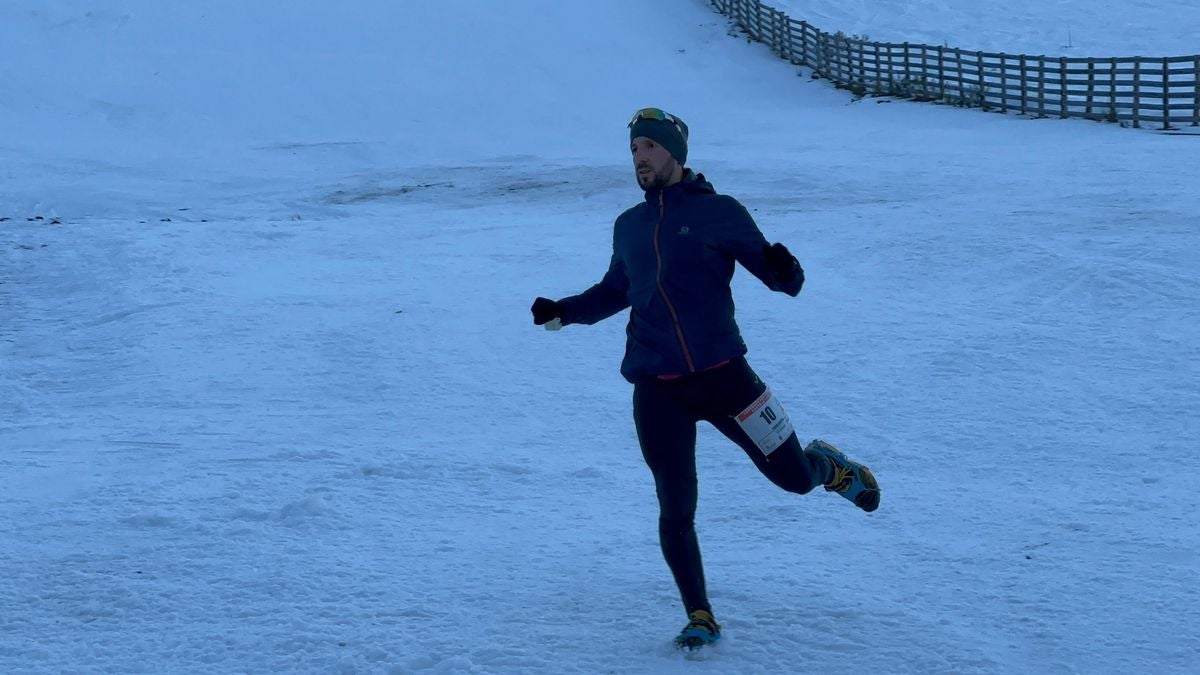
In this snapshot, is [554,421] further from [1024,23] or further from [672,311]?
Result: [1024,23]

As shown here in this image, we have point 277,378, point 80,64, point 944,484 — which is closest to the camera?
point 944,484

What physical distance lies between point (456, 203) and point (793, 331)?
6994 mm

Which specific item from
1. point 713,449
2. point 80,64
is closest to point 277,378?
point 713,449

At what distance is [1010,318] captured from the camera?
887cm

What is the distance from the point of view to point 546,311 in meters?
4.04

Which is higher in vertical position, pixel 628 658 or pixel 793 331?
pixel 628 658

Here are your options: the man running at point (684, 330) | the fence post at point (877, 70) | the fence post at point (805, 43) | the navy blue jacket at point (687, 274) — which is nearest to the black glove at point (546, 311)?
the man running at point (684, 330)

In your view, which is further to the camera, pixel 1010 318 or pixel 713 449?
pixel 1010 318

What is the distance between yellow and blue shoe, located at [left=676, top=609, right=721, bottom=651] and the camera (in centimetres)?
407

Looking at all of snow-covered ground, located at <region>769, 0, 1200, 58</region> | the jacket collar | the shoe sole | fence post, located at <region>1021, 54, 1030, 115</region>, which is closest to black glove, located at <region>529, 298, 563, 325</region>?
the jacket collar

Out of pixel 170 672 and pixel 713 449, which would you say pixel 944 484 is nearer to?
pixel 713 449

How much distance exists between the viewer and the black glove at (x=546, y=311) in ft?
13.2

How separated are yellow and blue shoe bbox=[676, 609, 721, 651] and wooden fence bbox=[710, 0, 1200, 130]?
18287mm

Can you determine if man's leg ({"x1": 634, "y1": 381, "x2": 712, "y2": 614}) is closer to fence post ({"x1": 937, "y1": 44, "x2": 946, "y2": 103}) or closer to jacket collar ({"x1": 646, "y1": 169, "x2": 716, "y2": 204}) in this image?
jacket collar ({"x1": 646, "y1": 169, "x2": 716, "y2": 204})
